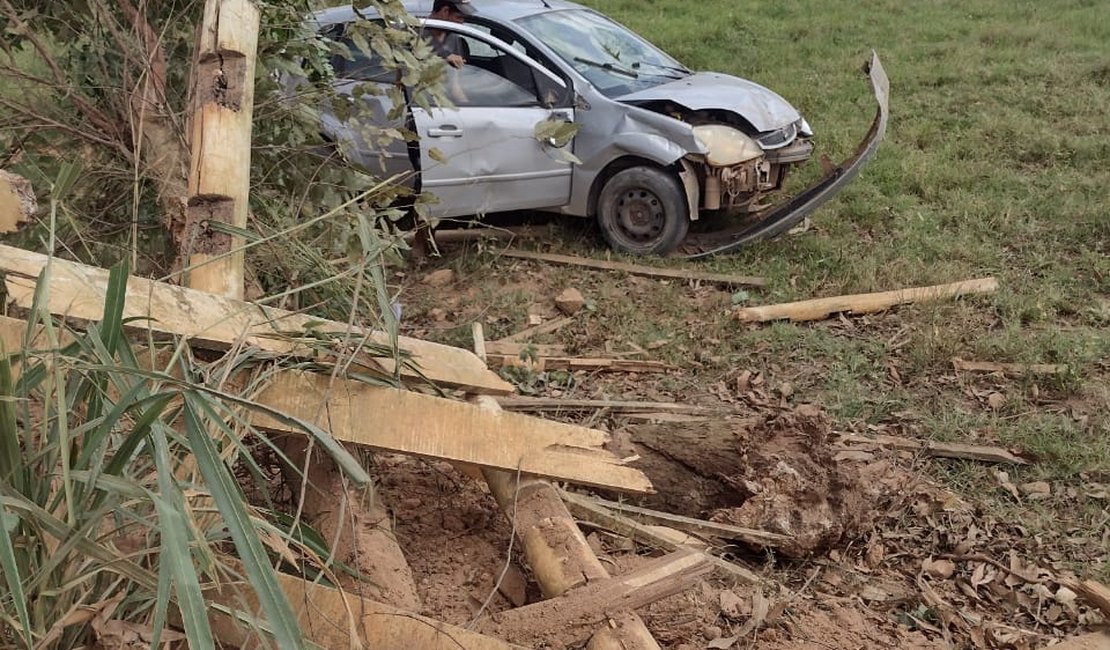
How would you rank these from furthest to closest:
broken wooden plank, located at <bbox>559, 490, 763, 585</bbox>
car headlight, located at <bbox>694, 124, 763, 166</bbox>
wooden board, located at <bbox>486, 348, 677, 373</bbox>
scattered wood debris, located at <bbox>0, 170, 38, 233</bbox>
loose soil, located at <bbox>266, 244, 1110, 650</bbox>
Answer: car headlight, located at <bbox>694, 124, 763, 166</bbox>
wooden board, located at <bbox>486, 348, 677, 373</bbox>
broken wooden plank, located at <bbox>559, 490, 763, 585</bbox>
loose soil, located at <bbox>266, 244, 1110, 650</bbox>
scattered wood debris, located at <bbox>0, 170, 38, 233</bbox>

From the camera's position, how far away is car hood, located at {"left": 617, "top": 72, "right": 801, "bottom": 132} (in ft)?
21.8

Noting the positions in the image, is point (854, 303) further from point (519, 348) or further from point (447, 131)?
point (447, 131)

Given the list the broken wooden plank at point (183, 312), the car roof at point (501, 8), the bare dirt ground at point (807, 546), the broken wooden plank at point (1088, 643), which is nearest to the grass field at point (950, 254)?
the bare dirt ground at point (807, 546)

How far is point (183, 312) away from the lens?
7.63ft

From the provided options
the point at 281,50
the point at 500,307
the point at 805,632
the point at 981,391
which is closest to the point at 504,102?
the point at 500,307

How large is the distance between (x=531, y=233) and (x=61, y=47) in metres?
4.07

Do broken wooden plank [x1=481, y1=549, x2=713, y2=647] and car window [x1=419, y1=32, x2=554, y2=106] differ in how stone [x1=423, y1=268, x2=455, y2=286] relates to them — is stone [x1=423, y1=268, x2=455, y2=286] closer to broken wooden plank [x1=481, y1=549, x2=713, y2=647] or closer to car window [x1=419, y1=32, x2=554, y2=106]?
car window [x1=419, y1=32, x2=554, y2=106]

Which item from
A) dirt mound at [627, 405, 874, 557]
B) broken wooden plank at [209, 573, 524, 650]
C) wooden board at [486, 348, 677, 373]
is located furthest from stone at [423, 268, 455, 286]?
broken wooden plank at [209, 573, 524, 650]

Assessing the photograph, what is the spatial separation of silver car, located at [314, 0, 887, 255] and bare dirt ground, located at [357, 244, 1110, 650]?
2418mm

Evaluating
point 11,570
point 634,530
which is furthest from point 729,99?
point 11,570

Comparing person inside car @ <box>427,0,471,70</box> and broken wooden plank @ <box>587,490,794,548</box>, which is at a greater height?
person inside car @ <box>427,0,471,70</box>

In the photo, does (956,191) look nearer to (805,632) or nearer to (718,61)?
(718,61)

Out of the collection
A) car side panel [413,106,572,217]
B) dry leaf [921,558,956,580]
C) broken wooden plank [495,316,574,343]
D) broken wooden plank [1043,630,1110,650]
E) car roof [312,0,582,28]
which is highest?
car roof [312,0,582,28]

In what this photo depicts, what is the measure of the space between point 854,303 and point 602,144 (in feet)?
7.30
